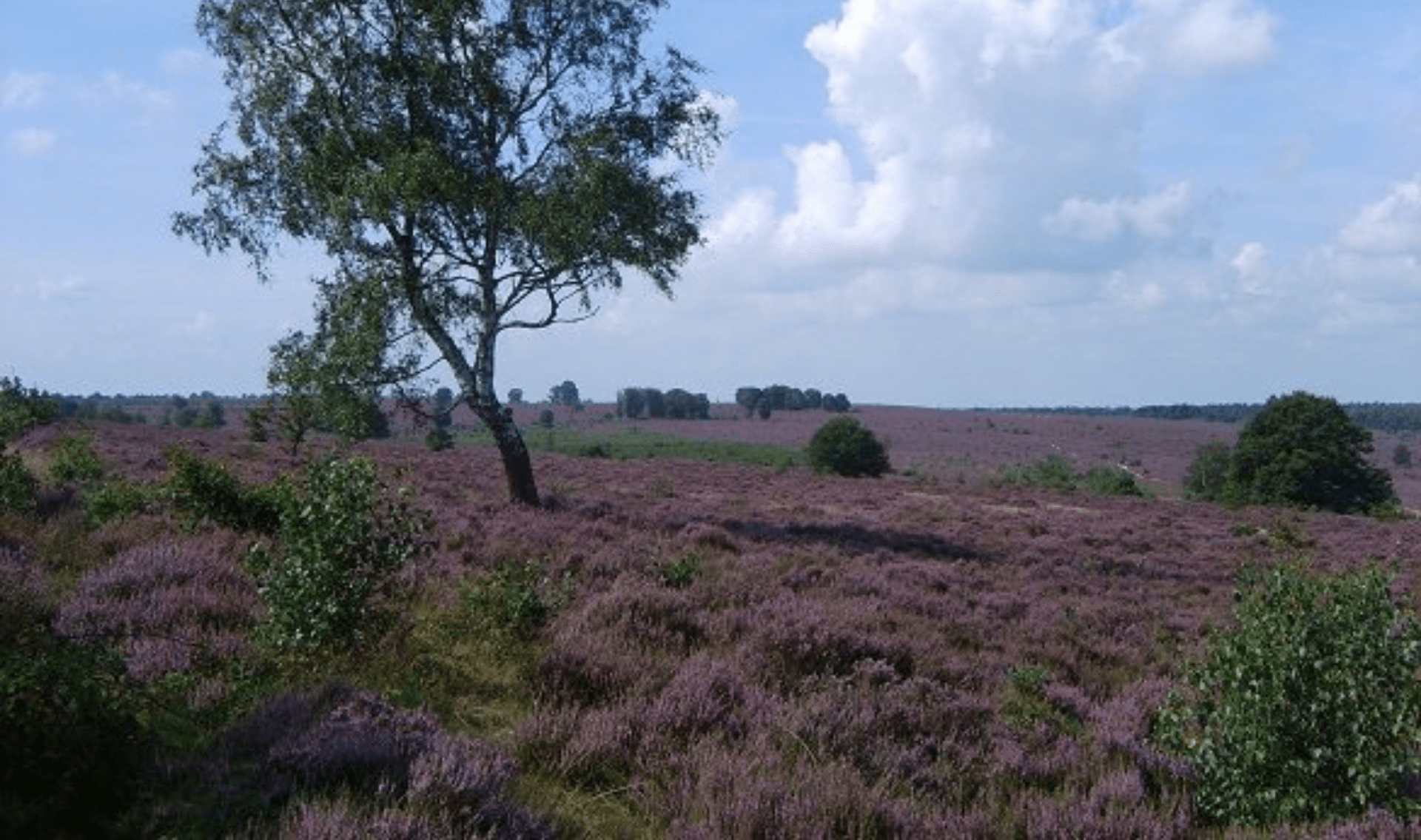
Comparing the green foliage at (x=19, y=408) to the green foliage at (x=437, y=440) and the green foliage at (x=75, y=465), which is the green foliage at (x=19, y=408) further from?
the green foliage at (x=437, y=440)

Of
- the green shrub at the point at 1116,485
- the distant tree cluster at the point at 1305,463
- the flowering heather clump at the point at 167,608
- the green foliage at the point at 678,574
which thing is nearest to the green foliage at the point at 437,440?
the green shrub at the point at 1116,485

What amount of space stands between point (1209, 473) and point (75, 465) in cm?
6348

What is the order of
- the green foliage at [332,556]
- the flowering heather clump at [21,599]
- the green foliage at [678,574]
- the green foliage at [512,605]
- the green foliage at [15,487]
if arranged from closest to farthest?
the flowering heather clump at [21,599]
the green foliage at [332,556]
the green foliage at [512,605]
the green foliage at [678,574]
the green foliage at [15,487]

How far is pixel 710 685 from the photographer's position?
7.25m

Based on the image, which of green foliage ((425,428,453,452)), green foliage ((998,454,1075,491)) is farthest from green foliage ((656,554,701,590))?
green foliage ((425,428,453,452))

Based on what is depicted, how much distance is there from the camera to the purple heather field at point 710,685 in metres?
5.13

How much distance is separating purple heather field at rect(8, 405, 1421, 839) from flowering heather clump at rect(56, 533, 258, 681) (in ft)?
0.11

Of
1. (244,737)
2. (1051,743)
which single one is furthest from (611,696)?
(1051,743)

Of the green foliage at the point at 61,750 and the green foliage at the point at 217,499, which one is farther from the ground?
the green foliage at the point at 217,499

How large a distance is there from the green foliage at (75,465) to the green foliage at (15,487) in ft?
9.32

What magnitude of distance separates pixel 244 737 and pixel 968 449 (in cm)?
9372

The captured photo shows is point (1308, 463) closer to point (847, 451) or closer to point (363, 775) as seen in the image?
point (847, 451)

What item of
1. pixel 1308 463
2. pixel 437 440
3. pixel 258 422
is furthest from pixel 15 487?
pixel 1308 463

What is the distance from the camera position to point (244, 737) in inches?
210
